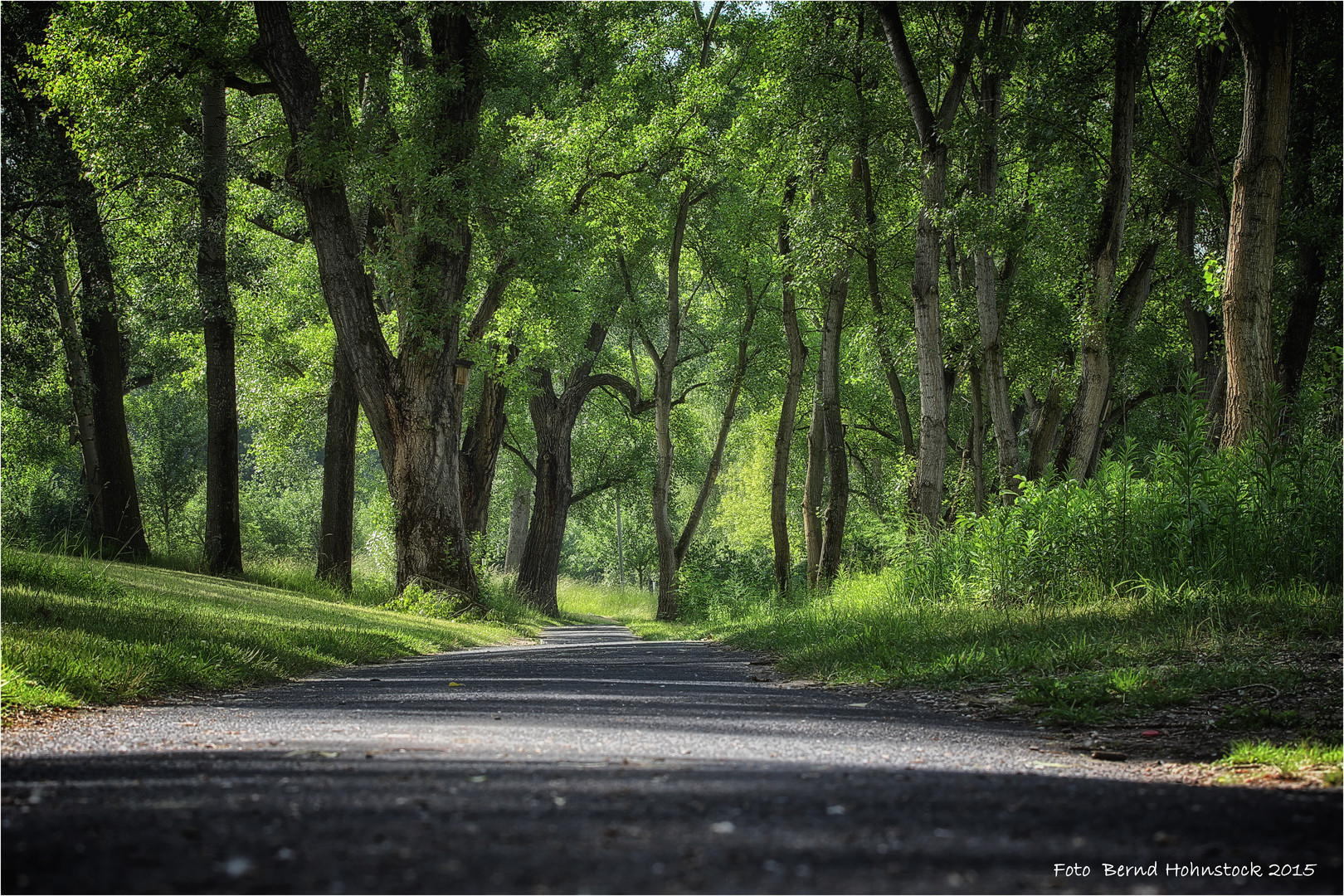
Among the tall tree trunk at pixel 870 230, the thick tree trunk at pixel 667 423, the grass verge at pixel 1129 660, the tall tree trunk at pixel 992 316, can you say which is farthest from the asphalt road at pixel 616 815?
the thick tree trunk at pixel 667 423

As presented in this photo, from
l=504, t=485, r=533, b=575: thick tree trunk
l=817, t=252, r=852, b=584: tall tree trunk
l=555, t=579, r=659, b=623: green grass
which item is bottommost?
l=555, t=579, r=659, b=623: green grass

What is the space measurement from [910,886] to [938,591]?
7.76m

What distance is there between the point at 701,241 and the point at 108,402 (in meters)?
13.8

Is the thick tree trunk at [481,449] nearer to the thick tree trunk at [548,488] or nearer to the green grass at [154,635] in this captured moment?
the thick tree trunk at [548,488]

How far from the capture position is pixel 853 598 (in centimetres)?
1089

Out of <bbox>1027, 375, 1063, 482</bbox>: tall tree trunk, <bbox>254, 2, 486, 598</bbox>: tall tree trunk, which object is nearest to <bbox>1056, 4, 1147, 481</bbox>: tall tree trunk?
<bbox>1027, 375, 1063, 482</bbox>: tall tree trunk

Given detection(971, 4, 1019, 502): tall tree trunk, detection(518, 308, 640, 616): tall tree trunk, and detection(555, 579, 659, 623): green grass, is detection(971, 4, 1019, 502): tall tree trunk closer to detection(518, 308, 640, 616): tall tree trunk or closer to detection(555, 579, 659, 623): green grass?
detection(518, 308, 640, 616): tall tree trunk

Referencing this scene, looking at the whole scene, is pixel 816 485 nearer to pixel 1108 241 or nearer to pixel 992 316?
pixel 992 316

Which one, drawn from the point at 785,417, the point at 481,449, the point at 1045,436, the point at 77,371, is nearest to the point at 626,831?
the point at 1045,436

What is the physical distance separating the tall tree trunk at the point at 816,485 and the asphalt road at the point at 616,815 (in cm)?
1328

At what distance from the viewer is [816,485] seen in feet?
63.2

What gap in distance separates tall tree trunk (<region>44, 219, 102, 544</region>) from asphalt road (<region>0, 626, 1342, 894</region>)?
10.1 meters

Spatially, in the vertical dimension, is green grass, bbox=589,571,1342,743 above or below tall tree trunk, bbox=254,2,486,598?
below

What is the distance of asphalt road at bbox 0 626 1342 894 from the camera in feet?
6.15
